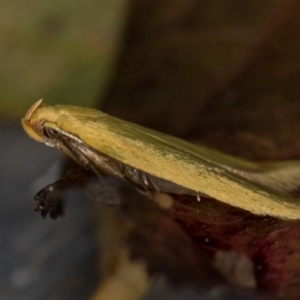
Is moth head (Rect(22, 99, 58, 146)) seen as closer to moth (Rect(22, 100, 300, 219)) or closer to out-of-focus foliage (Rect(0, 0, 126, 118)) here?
moth (Rect(22, 100, 300, 219))

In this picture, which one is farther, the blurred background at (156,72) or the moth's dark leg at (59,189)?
the blurred background at (156,72)

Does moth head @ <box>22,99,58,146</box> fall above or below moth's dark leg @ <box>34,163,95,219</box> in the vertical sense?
above

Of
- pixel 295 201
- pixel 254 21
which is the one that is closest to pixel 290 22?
pixel 254 21

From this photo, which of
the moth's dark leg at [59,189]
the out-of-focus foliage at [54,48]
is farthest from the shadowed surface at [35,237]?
the moth's dark leg at [59,189]

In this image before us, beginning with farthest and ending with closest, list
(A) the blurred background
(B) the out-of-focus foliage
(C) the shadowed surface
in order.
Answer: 1. (C) the shadowed surface
2. (B) the out-of-focus foliage
3. (A) the blurred background

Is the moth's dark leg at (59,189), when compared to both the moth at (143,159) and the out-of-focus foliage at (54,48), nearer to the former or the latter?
the moth at (143,159)

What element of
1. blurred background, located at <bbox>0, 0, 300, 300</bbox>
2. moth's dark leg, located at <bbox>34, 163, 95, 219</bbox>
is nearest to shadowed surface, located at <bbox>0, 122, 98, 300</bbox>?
blurred background, located at <bbox>0, 0, 300, 300</bbox>

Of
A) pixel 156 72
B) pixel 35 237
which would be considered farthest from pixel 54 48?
pixel 35 237
